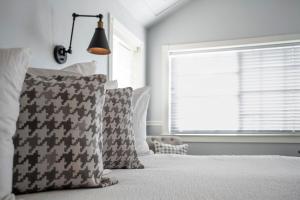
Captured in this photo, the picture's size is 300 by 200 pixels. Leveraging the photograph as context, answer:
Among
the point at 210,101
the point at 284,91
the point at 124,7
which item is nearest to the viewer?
the point at 124,7

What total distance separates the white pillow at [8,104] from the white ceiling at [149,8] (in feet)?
7.42

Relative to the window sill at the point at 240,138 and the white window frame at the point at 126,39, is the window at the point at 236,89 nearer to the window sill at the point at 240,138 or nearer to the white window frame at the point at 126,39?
the window sill at the point at 240,138

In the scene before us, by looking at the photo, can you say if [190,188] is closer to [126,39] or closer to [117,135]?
[117,135]

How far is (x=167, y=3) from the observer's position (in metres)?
3.44

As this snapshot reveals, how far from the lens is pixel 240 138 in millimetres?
3334

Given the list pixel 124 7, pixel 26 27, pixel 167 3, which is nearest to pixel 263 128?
pixel 167 3

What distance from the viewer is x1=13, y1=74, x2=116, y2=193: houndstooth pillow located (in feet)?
2.93

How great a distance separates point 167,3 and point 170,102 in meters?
1.23

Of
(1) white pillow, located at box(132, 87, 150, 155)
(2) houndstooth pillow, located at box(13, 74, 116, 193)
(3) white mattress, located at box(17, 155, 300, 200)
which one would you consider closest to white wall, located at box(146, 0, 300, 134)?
(1) white pillow, located at box(132, 87, 150, 155)

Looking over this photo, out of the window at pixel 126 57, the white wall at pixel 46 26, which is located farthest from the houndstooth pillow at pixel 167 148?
the white wall at pixel 46 26

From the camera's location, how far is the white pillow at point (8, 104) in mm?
777

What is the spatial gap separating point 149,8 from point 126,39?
1.59 ft

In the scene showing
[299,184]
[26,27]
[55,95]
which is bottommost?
[299,184]

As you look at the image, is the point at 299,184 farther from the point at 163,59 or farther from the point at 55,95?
the point at 163,59
